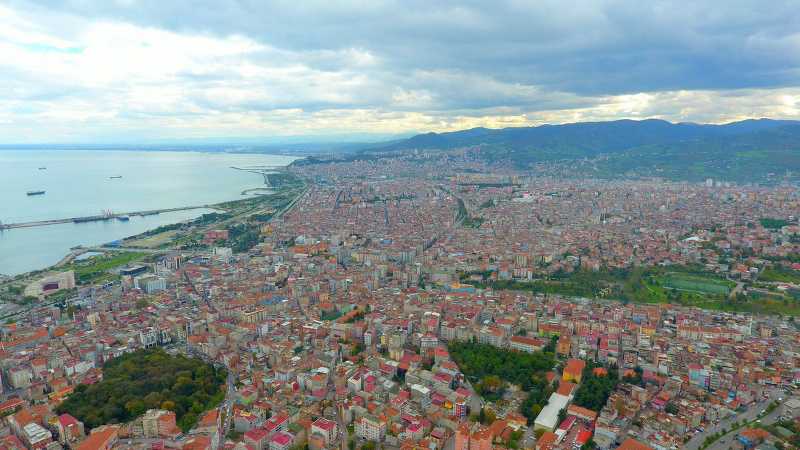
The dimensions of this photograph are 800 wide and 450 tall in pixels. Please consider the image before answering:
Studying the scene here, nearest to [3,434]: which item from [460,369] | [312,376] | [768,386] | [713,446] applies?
[312,376]

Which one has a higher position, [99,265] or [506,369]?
[99,265]

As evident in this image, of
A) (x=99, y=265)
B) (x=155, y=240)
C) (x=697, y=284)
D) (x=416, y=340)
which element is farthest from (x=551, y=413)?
(x=155, y=240)

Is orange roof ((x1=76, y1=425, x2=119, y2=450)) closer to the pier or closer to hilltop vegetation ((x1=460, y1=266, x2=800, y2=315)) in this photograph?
hilltop vegetation ((x1=460, y1=266, x2=800, y2=315))

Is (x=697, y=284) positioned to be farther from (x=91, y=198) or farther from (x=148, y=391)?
(x=91, y=198)

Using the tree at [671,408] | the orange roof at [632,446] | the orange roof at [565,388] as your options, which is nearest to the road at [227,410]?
the orange roof at [565,388]

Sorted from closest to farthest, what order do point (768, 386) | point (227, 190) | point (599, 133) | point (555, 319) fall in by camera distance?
point (768, 386) → point (555, 319) → point (227, 190) → point (599, 133)

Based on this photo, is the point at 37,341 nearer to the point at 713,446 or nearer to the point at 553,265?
the point at 713,446
